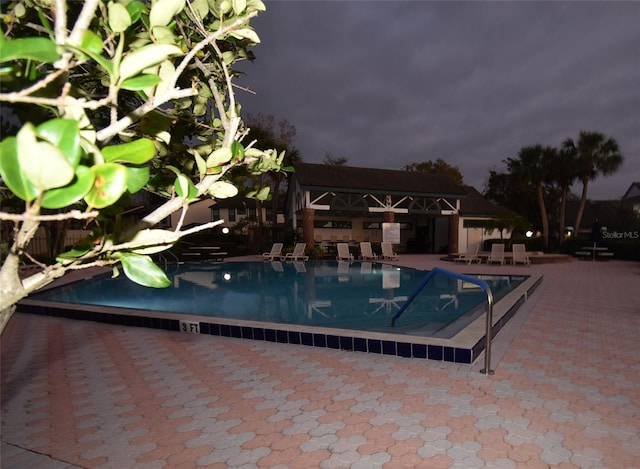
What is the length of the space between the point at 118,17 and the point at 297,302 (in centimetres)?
899

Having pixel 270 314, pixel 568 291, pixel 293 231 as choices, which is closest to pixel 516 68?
pixel 293 231

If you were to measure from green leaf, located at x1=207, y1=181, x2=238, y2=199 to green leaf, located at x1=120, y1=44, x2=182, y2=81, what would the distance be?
0.44 meters

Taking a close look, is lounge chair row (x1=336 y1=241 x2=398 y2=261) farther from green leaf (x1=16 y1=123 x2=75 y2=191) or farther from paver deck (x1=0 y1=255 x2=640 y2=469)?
green leaf (x1=16 y1=123 x2=75 y2=191)

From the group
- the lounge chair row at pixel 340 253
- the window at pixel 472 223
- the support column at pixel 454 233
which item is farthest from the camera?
the window at pixel 472 223

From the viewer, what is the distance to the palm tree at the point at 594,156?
29.6 m

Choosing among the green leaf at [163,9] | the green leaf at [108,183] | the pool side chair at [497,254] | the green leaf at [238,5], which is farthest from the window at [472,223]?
the green leaf at [108,183]

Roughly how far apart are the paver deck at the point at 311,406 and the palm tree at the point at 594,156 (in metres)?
31.8

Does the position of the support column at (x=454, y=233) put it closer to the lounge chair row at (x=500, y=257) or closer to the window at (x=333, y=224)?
the lounge chair row at (x=500, y=257)

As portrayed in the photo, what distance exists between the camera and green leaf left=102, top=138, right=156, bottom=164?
77 centimetres

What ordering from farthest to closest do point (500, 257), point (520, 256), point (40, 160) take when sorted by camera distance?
point (500, 257) < point (520, 256) < point (40, 160)

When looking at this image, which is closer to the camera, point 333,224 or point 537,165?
point 333,224

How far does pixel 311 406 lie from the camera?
312 centimetres

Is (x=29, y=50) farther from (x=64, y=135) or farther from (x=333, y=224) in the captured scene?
(x=333, y=224)

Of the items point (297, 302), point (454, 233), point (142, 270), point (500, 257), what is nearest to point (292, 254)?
point (297, 302)
